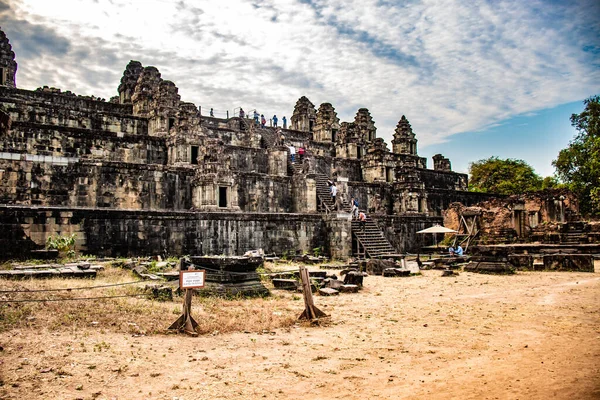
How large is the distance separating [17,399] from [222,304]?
18.1 ft

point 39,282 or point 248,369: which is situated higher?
point 39,282

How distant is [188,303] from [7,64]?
26.5m

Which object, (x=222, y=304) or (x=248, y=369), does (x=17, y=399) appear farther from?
(x=222, y=304)

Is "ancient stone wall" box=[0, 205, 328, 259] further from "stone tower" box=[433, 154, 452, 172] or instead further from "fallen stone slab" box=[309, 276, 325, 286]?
"stone tower" box=[433, 154, 452, 172]

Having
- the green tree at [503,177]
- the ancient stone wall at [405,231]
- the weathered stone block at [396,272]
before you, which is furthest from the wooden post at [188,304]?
the green tree at [503,177]

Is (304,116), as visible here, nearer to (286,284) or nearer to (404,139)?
(404,139)

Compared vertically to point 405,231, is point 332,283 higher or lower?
lower

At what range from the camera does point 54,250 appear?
14.9 m

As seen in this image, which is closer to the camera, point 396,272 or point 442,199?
point 396,272

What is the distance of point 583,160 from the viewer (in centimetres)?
3597

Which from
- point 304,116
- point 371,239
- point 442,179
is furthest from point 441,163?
point 371,239

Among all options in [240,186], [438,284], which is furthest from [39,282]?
[240,186]

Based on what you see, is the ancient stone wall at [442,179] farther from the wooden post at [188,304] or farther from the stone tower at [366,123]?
the wooden post at [188,304]

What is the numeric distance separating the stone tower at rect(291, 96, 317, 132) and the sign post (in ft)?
105
